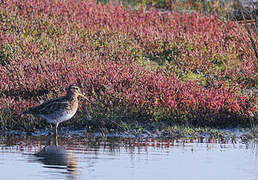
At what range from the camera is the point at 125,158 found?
8.59m

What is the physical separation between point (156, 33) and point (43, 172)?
9272 millimetres

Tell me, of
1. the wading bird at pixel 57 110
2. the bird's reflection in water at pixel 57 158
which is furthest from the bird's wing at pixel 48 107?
the bird's reflection in water at pixel 57 158

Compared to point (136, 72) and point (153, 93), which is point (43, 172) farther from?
point (136, 72)

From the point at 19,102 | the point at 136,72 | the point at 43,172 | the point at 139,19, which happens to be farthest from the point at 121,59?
the point at 43,172

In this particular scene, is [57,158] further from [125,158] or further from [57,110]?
[57,110]

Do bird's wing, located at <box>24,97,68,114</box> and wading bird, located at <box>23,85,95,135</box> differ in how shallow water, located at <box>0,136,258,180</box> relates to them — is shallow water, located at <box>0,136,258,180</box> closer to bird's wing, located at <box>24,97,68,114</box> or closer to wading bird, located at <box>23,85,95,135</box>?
wading bird, located at <box>23,85,95,135</box>

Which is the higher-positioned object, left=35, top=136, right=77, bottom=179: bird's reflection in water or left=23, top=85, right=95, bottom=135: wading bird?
left=23, top=85, right=95, bottom=135: wading bird

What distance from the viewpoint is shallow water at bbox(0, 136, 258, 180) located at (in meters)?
7.58

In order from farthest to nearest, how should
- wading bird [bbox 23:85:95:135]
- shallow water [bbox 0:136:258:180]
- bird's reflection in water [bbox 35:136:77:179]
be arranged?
wading bird [bbox 23:85:95:135] < bird's reflection in water [bbox 35:136:77:179] < shallow water [bbox 0:136:258:180]

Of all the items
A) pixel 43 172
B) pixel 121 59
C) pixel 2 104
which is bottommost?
pixel 43 172

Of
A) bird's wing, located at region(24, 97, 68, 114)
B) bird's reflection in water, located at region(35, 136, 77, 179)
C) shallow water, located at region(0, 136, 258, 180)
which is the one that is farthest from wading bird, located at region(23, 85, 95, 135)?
bird's reflection in water, located at region(35, 136, 77, 179)

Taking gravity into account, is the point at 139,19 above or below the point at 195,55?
above

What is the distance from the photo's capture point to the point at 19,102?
11.2m

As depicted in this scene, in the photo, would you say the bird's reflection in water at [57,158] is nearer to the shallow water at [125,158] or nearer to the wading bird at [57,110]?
the shallow water at [125,158]
